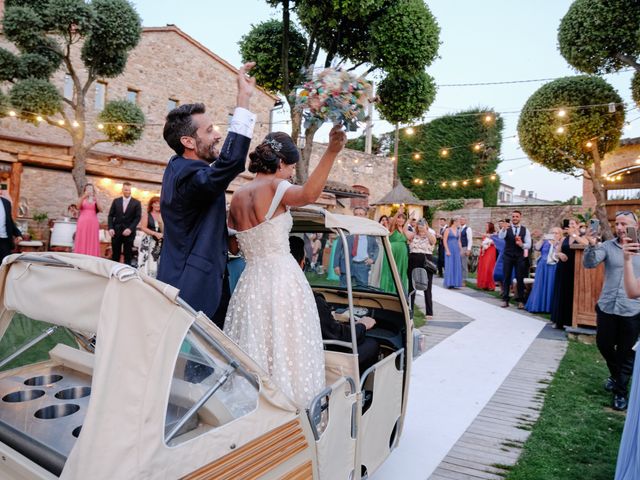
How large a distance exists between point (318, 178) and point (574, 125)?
1622cm

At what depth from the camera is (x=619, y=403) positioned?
15.8ft

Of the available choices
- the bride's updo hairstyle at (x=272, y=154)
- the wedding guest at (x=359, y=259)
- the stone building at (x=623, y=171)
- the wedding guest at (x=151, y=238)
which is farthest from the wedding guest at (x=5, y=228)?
the stone building at (x=623, y=171)

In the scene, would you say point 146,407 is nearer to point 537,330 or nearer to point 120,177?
point 537,330

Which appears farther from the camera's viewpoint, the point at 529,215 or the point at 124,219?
the point at 529,215

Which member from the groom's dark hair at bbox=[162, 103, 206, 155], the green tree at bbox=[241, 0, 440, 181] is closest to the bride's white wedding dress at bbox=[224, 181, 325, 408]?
the groom's dark hair at bbox=[162, 103, 206, 155]

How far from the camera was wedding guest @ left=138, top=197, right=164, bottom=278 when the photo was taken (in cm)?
931

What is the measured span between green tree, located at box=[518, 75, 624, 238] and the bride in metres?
15.0

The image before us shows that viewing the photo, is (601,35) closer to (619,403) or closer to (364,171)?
(619,403)

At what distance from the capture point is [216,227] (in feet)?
7.39

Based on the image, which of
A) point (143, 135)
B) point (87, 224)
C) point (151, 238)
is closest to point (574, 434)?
point (151, 238)

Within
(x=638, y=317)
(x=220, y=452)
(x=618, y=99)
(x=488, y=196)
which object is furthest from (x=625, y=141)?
(x=220, y=452)

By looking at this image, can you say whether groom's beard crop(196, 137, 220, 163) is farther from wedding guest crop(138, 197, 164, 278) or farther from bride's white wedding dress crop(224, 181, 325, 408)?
wedding guest crop(138, 197, 164, 278)

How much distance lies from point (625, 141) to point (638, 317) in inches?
684

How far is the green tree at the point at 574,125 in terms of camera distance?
14969mm
